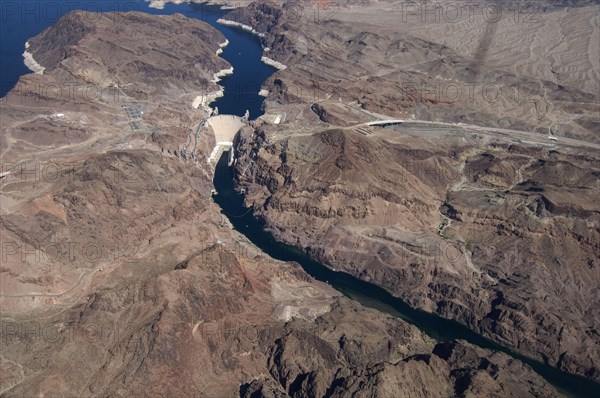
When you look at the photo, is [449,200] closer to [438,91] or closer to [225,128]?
[225,128]

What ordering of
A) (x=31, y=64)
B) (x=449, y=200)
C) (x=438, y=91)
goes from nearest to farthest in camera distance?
(x=449, y=200)
(x=438, y=91)
(x=31, y=64)

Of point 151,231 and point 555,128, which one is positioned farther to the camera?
point 555,128

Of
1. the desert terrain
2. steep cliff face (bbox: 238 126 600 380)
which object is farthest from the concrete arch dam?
steep cliff face (bbox: 238 126 600 380)

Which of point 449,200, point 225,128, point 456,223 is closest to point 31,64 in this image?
point 225,128

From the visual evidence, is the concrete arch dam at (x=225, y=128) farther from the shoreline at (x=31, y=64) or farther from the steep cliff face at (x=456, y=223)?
the shoreline at (x=31, y=64)

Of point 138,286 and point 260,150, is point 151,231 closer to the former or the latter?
point 138,286

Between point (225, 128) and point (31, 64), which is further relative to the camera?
point (31, 64)

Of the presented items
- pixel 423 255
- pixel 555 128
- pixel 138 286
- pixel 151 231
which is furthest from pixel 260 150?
pixel 555 128
